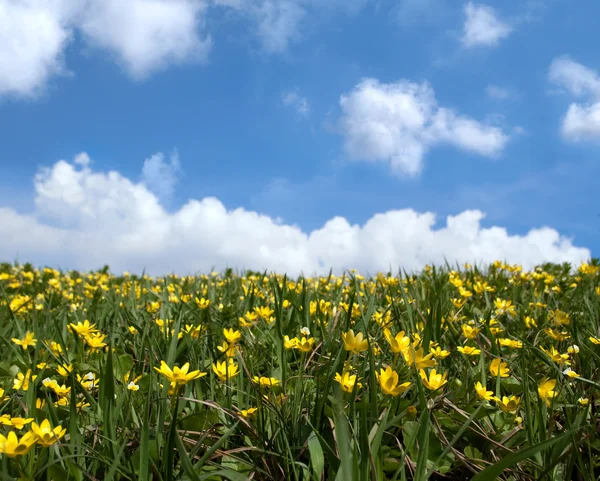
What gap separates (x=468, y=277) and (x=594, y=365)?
3179 millimetres

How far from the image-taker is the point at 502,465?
1.42 m

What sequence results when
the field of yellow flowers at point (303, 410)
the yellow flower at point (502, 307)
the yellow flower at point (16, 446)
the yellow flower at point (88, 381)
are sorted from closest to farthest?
the yellow flower at point (16, 446) → the field of yellow flowers at point (303, 410) → the yellow flower at point (88, 381) → the yellow flower at point (502, 307)

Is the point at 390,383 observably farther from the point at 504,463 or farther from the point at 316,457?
the point at 504,463

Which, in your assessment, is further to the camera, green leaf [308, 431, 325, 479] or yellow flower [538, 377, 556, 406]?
→ yellow flower [538, 377, 556, 406]

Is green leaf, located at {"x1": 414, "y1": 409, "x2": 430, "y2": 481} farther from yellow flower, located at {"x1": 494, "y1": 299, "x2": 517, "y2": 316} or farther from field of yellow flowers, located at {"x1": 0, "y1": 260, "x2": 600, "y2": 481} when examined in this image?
yellow flower, located at {"x1": 494, "y1": 299, "x2": 517, "y2": 316}

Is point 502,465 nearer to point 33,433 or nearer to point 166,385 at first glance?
point 166,385

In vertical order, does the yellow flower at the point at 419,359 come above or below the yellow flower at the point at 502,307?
below

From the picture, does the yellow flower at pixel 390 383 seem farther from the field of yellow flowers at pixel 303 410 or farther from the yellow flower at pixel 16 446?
the yellow flower at pixel 16 446

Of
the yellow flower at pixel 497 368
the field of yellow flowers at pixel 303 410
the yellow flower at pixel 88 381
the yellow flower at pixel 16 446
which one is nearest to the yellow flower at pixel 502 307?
the field of yellow flowers at pixel 303 410

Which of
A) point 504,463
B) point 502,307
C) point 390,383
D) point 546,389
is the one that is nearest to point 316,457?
point 390,383

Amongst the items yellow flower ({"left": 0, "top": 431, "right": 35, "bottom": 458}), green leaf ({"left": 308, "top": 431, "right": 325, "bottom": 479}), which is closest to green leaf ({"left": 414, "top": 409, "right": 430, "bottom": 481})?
green leaf ({"left": 308, "top": 431, "right": 325, "bottom": 479})

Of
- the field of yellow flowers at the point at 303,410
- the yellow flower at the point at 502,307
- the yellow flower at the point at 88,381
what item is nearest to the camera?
the field of yellow flowers at the point at 303,410

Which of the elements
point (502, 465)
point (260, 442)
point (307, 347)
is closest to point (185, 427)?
point (260, 442)

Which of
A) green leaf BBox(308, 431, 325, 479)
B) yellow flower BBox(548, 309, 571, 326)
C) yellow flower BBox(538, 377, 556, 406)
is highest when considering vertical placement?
yellow flower BBox(548, 309, 571, 326)
